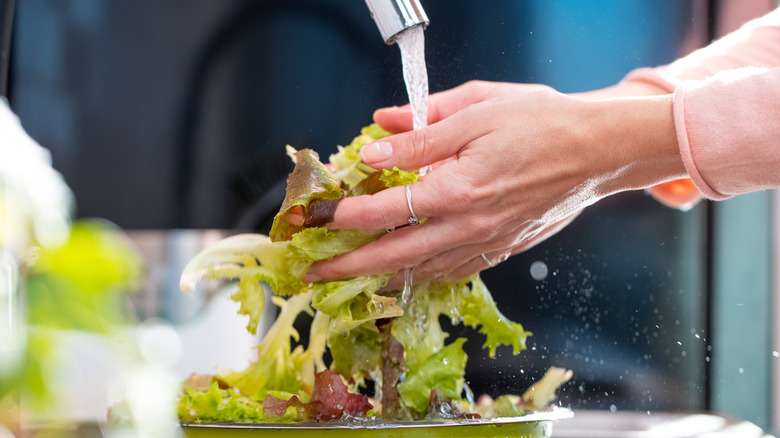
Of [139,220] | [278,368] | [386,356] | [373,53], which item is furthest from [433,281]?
[139,220]

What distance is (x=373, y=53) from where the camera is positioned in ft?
3.35

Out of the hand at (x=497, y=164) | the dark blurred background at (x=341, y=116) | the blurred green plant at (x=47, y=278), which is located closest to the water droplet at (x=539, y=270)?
the dark blurred background at (x=341, y=116)

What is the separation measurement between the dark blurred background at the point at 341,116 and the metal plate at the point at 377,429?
0.79 feet

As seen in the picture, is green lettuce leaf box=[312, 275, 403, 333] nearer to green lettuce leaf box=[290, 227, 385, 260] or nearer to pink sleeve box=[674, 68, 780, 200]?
green lettuce leaf box=[290, 227, 385, 260]

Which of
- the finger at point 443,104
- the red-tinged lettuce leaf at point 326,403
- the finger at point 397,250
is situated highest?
the finger at point 443,104

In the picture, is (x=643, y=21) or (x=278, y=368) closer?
(x=278, y=368)

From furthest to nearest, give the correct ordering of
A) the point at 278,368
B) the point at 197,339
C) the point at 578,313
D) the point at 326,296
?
the point at 197,339 → the point at 578,313 → the point at 278,368 → the point at 326,296

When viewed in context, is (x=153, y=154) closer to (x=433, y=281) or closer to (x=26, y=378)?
(x=433, y=281)

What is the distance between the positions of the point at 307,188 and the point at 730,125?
37cm

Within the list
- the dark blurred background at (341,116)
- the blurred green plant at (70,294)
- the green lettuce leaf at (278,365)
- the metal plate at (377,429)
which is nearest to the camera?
the blurred green plant at (70,294)

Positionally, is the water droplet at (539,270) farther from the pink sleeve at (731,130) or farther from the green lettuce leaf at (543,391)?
the pink sleeve at (731,130)

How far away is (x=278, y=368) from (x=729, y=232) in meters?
0.79

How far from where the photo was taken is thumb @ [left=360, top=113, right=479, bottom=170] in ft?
2.19

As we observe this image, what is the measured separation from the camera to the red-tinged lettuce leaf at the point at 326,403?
0.67 m
